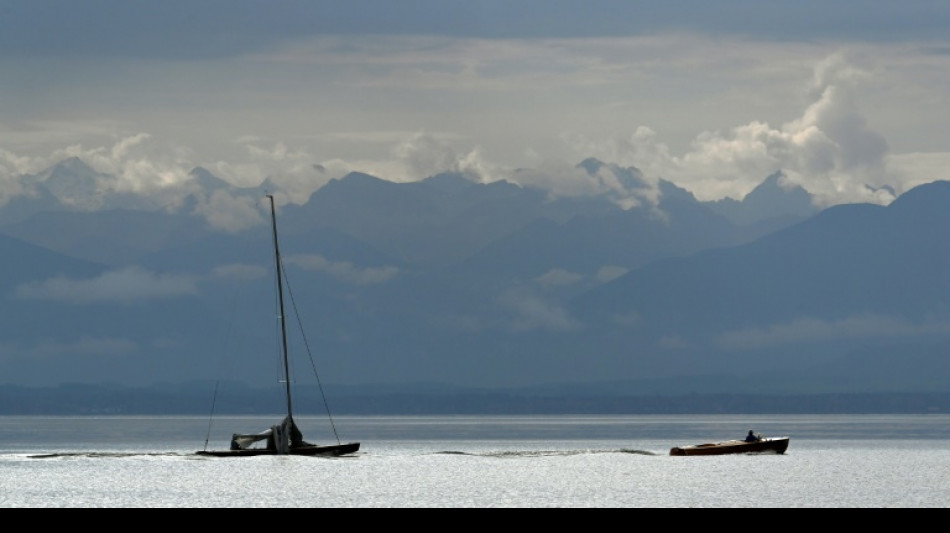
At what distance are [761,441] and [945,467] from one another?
18.2 m

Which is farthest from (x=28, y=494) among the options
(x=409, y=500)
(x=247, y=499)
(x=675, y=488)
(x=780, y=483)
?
(x=780, y=483)

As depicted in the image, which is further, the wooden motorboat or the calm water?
the wooden motorboat

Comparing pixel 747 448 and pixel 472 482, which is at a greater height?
pixel 747 448

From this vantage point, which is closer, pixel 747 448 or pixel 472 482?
pixel 472 482

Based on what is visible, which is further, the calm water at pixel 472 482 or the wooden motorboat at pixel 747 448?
the wooden motorboat at pixel 747 448

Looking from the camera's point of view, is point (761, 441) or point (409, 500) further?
point (761, 441)

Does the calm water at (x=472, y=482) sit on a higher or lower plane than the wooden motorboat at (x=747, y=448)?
lower

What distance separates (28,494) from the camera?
12669 centimetres

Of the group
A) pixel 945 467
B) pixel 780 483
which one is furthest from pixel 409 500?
pixel 945 467

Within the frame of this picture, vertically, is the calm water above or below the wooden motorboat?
below
